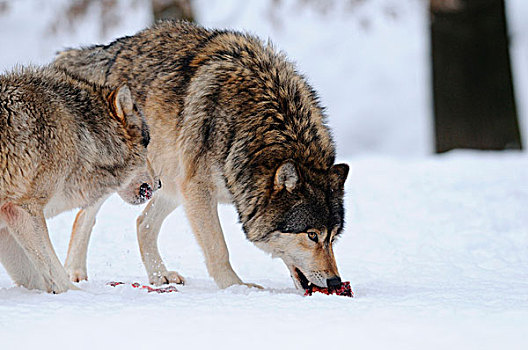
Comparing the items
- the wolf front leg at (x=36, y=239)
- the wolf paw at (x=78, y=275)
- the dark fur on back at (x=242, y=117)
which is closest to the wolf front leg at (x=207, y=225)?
the dark fur on back at (x=242, y=117)

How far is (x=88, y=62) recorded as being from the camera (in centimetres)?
605

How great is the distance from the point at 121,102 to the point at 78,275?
1.69 m

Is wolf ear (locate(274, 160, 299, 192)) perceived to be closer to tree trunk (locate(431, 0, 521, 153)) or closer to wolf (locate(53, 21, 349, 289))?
wolf (locate(53, 21, 349, 289))

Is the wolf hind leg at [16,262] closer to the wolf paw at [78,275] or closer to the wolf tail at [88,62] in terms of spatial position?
the wolf paw at [78,275]

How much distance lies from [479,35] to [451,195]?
455 centimetres

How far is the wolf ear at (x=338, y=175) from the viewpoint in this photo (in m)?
5.00

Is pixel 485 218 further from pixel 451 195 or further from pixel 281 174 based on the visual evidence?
pixel 281 174

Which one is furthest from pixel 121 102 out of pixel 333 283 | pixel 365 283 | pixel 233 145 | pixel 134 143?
pixel 365 283

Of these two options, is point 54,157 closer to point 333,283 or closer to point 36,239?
point 36,239

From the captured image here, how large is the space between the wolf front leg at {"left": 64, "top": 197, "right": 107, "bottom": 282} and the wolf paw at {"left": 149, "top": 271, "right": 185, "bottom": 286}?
0.58 metres

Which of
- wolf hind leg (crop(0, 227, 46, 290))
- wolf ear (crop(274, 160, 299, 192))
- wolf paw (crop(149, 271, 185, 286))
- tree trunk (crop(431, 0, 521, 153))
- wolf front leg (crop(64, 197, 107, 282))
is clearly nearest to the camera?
wolf hind leg (crop(0, 227, 46, 290))

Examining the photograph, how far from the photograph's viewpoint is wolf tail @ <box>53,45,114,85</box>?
593 cm

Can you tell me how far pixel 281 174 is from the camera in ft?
15.8

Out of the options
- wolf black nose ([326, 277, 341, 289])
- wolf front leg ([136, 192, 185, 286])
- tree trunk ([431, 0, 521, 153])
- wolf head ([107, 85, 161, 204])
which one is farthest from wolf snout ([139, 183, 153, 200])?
tree trunk ([431, 0, 521, 153])
